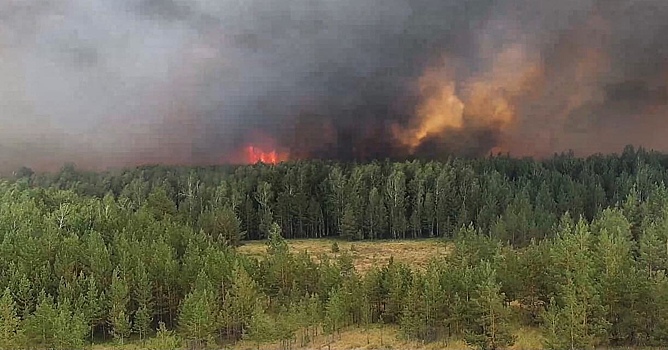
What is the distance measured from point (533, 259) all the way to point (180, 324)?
42.8 metres

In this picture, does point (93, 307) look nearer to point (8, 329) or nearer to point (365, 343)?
point (8, 329)

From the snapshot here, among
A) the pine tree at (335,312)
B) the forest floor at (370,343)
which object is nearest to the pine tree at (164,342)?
the forest floor at (370,343)

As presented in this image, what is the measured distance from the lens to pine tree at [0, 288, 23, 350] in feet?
190

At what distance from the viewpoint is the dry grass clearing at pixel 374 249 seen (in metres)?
121

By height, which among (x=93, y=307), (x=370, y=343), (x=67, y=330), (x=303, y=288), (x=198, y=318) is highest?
(x=303, y=288)

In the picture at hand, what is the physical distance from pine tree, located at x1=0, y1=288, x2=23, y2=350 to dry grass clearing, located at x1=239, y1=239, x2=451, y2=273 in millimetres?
62524

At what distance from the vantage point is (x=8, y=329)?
58.0 meters

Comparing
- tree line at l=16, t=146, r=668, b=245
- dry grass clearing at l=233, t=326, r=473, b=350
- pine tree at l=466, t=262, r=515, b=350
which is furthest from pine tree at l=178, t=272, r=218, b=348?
tree line at l=16, t=146, r=668, b=245

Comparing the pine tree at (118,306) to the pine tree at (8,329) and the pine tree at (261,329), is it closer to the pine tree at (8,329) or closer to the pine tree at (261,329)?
the pine tree at (8,329)

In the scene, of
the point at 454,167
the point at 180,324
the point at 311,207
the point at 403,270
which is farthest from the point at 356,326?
the point at 454,167

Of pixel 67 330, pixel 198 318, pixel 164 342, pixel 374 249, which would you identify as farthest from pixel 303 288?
pixel 374 249

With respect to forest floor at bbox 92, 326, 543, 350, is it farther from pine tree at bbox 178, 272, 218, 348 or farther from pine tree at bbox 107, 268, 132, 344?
pine tree at bbox 178, 272, 218, 348

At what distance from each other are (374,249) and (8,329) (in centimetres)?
9470

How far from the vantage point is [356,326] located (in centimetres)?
7138
